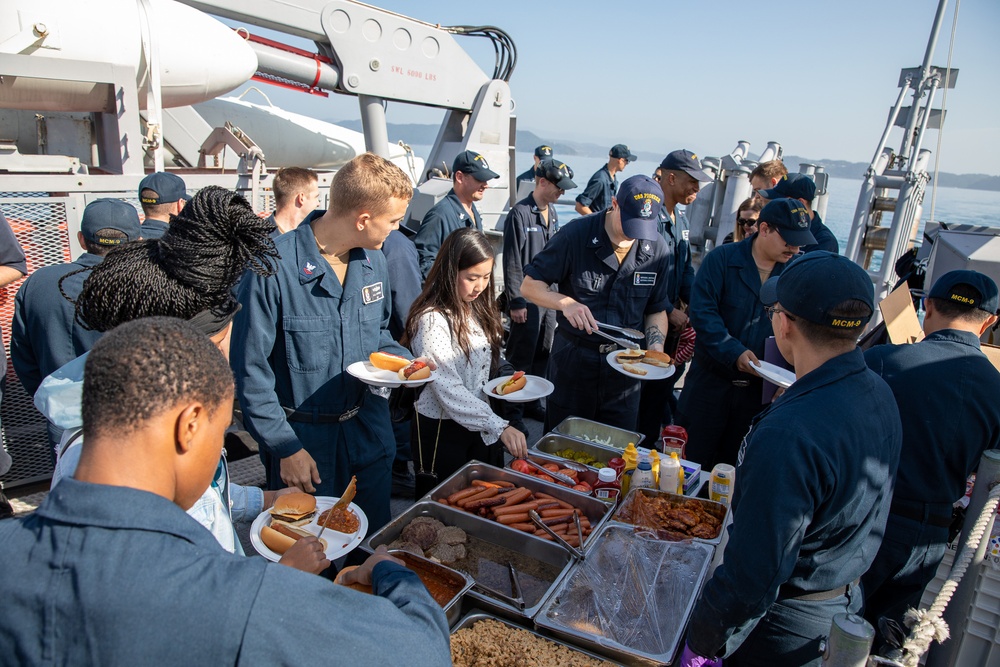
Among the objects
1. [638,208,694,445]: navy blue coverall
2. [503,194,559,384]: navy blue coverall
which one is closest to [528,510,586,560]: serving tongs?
[638,208,694,445]: navy blue coverall

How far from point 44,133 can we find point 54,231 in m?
1.84

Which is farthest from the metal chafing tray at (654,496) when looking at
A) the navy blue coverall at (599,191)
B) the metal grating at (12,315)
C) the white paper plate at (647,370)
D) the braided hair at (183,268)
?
the navy blue coverall at (599,191)

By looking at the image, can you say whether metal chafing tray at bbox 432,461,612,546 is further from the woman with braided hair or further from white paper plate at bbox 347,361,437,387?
the woman with braided hair

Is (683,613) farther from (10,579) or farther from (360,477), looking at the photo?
(10,579)

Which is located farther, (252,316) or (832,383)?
(252,316)

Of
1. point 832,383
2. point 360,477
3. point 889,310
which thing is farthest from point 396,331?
point 889,310

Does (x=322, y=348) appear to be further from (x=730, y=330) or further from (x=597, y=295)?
(x=730, y=330)

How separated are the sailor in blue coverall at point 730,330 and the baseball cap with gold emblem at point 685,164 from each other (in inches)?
60.9

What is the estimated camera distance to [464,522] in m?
2.72

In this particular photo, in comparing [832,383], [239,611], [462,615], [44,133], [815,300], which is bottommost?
[462,615]

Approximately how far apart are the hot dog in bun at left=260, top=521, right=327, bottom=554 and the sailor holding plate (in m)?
2.42

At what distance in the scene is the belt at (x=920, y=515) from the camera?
279cm

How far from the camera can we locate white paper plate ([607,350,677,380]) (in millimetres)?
3746

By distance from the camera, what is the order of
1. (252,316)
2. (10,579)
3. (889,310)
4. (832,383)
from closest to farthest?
(10,579)
(832,383)
(252,316)
(889,310)
